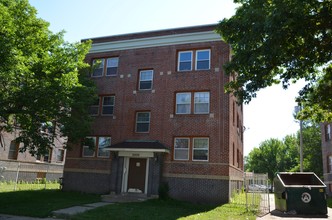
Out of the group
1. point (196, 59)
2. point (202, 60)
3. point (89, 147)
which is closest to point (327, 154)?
point (202, 60)

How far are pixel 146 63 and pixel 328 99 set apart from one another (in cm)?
1218

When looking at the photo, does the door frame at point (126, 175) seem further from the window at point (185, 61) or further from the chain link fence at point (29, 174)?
the chain link fence at point (29, 174)

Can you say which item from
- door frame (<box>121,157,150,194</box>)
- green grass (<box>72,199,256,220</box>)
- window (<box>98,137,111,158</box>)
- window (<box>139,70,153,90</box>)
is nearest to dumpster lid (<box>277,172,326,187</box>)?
green grass (<box>72,199,256,220</box>)

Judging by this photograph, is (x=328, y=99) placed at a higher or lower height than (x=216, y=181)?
higher

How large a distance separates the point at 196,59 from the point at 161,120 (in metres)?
4.75

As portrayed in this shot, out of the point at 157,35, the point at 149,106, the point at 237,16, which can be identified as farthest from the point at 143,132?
the point at 237,16

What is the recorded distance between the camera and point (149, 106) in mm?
20719

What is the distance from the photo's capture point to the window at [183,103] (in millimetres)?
19859

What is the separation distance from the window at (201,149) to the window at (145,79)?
5153 mm

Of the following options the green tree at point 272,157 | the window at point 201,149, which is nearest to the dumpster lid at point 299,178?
the window at point 201,149

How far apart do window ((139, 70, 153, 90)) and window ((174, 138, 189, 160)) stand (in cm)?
440

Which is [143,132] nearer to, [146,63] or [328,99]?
[146,63]

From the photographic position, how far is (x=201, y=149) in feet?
61.9

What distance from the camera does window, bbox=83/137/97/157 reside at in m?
20.2
